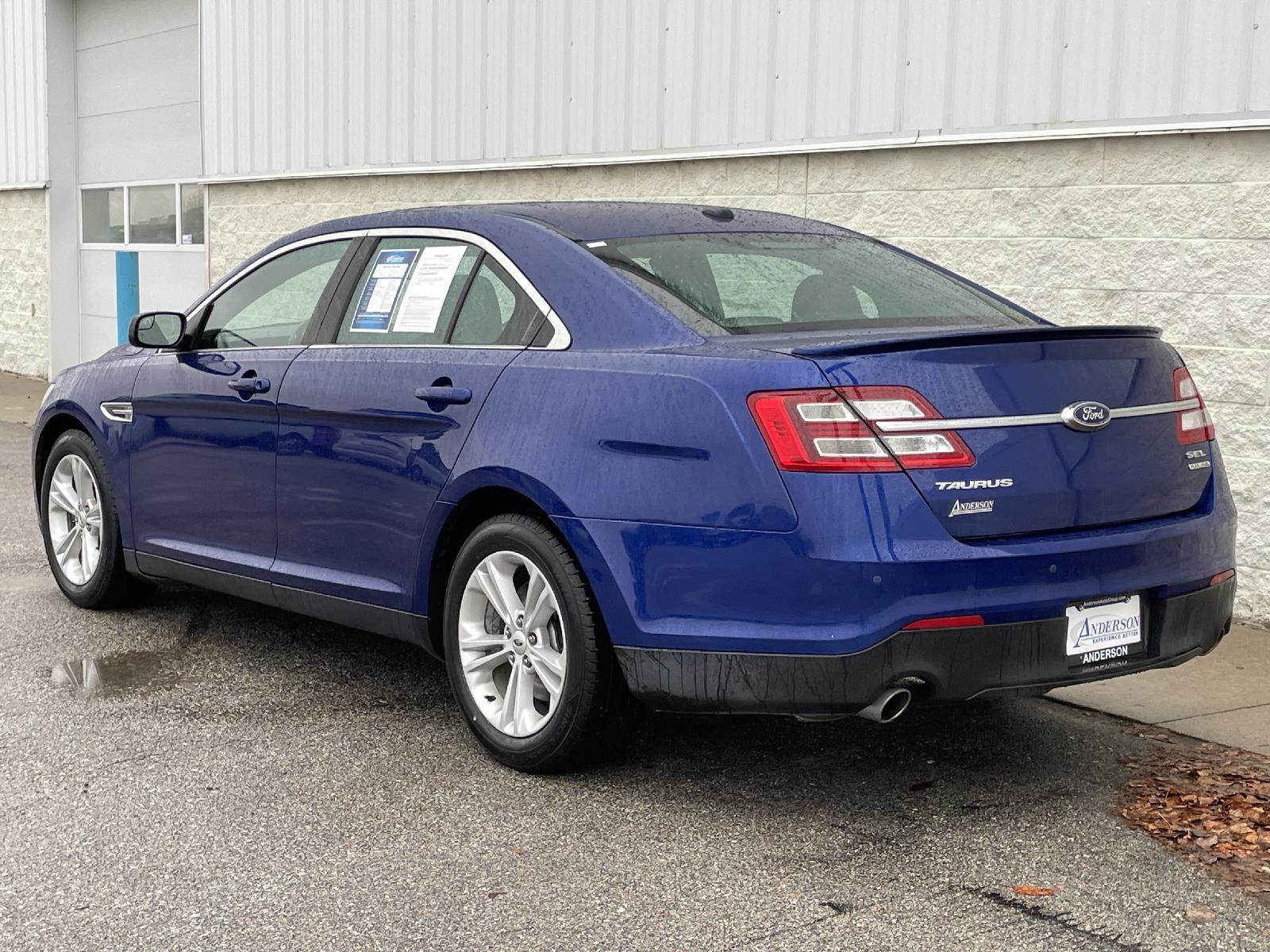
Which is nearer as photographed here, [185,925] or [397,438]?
[185,925]

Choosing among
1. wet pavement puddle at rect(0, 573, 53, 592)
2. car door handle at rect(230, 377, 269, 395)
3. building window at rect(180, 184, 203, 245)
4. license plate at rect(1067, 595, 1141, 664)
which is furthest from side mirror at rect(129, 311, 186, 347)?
building window at rect(180, 184, 203, 245)

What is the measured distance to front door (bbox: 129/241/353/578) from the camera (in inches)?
219

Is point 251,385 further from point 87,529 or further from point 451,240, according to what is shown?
point 87,529

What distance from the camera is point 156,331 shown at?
243 inches

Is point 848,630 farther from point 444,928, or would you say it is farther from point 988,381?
point 444,928

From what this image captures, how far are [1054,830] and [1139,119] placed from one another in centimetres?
392

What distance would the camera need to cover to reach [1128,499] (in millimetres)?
4250

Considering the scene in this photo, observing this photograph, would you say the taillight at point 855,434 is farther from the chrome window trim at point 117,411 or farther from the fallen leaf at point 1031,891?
the chrome window trim at point 117,411

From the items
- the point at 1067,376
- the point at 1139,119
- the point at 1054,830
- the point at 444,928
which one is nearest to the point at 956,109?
the point at 1139,119

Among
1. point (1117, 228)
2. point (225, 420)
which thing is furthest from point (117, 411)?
point (1117, 228)

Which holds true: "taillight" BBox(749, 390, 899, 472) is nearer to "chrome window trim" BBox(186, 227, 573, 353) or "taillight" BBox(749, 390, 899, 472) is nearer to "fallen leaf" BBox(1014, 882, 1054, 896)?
"chrome window trim" BBox(186, 227, 573, 353)

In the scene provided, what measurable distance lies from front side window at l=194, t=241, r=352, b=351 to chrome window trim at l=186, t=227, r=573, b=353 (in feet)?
0.06

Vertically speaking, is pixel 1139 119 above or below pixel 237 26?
below

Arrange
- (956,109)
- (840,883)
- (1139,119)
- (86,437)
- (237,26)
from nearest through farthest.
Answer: (840,883) < (86,437) < (1139,119) < (956,109) < (237,26)
